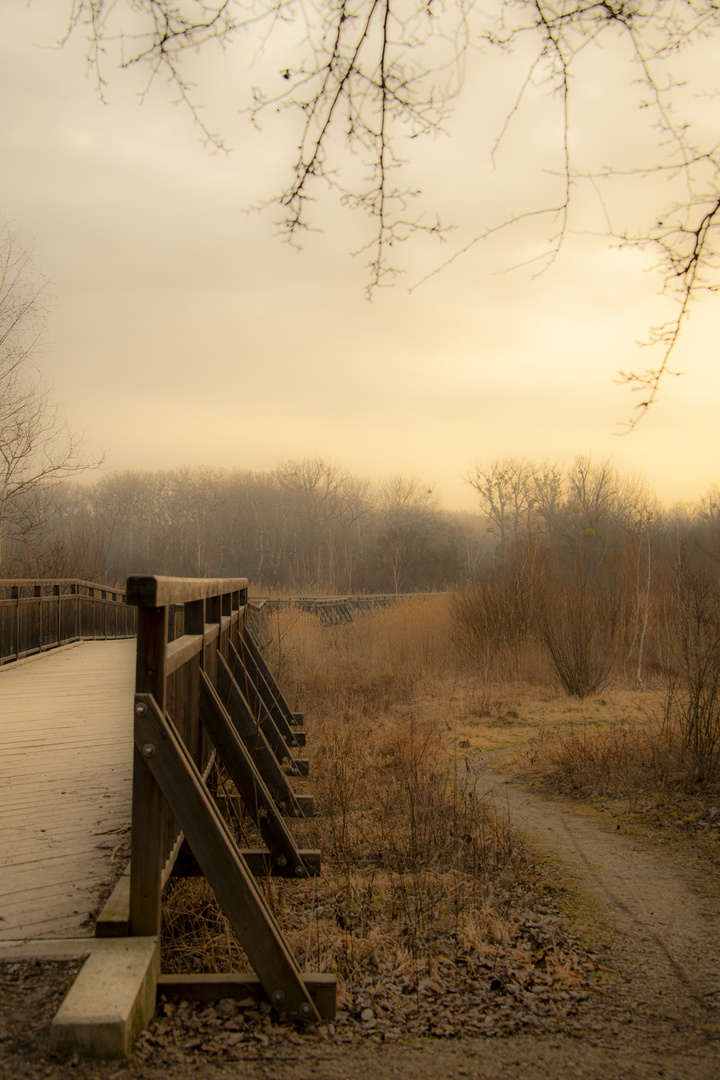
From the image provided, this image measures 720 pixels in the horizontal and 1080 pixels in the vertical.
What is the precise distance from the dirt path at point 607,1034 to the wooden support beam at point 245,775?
5.00ft

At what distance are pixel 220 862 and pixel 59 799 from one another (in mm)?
2588

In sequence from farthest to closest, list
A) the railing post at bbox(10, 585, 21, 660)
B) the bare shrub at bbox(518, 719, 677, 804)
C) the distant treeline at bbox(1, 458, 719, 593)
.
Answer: the distant treeline at bbox(1, 458, 719, 593)
the railing post at bbox(10, 585, 21, 660)
the bare shrub at bbox(518, 719, 677, 804)

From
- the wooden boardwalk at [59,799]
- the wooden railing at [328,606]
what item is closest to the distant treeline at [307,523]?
the wooden railing at [328,606]

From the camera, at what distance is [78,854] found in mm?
3963

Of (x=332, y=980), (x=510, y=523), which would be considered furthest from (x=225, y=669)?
(x=510, y=523)

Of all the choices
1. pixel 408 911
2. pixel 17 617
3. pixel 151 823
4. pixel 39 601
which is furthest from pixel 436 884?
pixel 39 601

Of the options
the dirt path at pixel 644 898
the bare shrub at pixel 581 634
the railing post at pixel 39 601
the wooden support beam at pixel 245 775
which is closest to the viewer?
the dirt path at pixel 644 898

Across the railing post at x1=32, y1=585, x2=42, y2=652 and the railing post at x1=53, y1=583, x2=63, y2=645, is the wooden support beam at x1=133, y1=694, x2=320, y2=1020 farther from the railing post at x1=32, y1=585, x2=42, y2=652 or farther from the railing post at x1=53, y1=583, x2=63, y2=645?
the railing post at x1=53, y1=583, x2=63, y2=645

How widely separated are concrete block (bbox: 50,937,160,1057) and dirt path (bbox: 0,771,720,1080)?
0.21ft

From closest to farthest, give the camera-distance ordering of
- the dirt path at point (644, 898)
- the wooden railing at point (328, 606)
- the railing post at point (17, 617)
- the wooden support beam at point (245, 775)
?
the dirt path at point (644, 898) < the wooden support beam at point (245, 775) < the railing post at point (17, 617) < the wooden railing at point (328, 606)

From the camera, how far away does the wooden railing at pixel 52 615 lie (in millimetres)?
11352

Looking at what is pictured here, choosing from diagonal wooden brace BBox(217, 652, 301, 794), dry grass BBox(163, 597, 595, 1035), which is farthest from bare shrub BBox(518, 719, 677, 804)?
diagonal wooden brace BBox(217, 652, 301, 794)

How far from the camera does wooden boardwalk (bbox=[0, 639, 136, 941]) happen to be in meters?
3.35

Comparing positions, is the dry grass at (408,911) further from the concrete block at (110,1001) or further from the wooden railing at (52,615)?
the wooden railing at (52,615)
